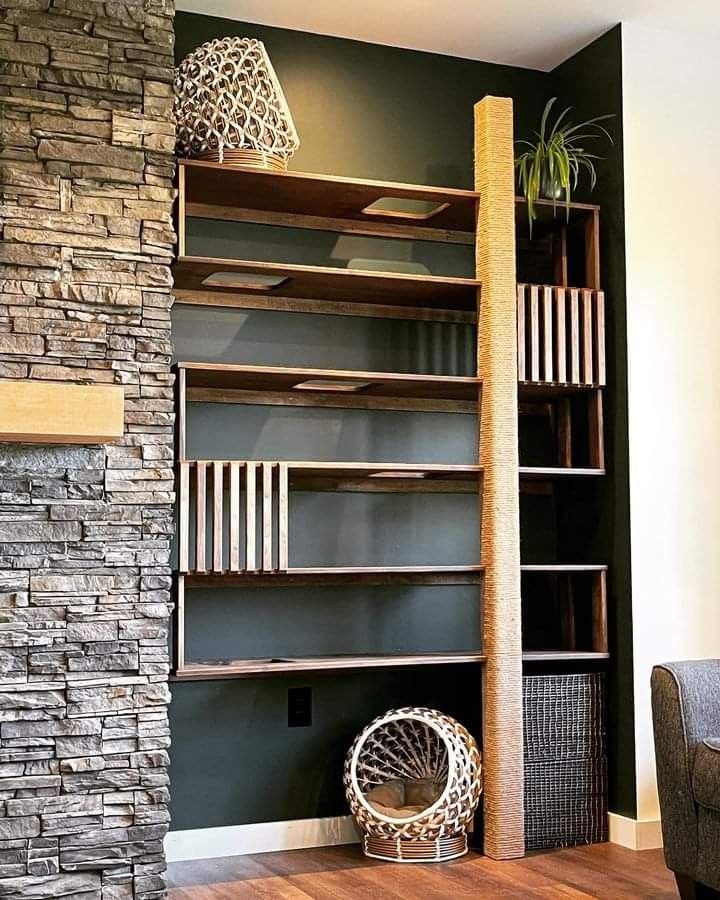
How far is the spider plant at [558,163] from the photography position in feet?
13.7

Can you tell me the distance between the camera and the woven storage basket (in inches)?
160

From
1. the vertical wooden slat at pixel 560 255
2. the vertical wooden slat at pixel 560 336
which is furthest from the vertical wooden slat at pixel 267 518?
the vertical wooden slat at pixel 560 255

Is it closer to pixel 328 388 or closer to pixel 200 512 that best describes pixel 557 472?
pixel 328 388

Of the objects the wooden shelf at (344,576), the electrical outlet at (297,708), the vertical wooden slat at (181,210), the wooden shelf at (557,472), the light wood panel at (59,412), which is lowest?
the electrical outlet at (297,708)

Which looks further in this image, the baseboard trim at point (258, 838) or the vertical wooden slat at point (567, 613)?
the vertical wooden slat at point (567, 613)

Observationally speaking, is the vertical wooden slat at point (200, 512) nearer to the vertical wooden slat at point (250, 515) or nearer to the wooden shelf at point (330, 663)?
the vertical wooden slat at point (250, 515)

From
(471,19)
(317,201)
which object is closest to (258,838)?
(317,201)

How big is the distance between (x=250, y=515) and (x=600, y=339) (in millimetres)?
1372

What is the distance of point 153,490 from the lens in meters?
3.48

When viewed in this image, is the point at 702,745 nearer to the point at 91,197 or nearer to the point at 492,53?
the point at 91,197

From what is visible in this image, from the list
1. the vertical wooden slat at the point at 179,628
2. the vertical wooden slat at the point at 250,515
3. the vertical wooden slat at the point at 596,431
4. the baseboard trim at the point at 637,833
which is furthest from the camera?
the vertical wooden slat at the point at 596,431

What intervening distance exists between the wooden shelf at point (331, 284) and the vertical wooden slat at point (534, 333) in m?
0.20

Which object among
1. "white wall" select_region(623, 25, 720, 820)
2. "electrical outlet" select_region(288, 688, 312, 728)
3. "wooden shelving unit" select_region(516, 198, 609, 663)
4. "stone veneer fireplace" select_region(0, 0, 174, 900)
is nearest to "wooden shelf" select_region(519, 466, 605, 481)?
"wooden shelving unit" select_region(516, 198, 609, 663)

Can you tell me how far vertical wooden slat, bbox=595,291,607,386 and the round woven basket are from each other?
1274mm
